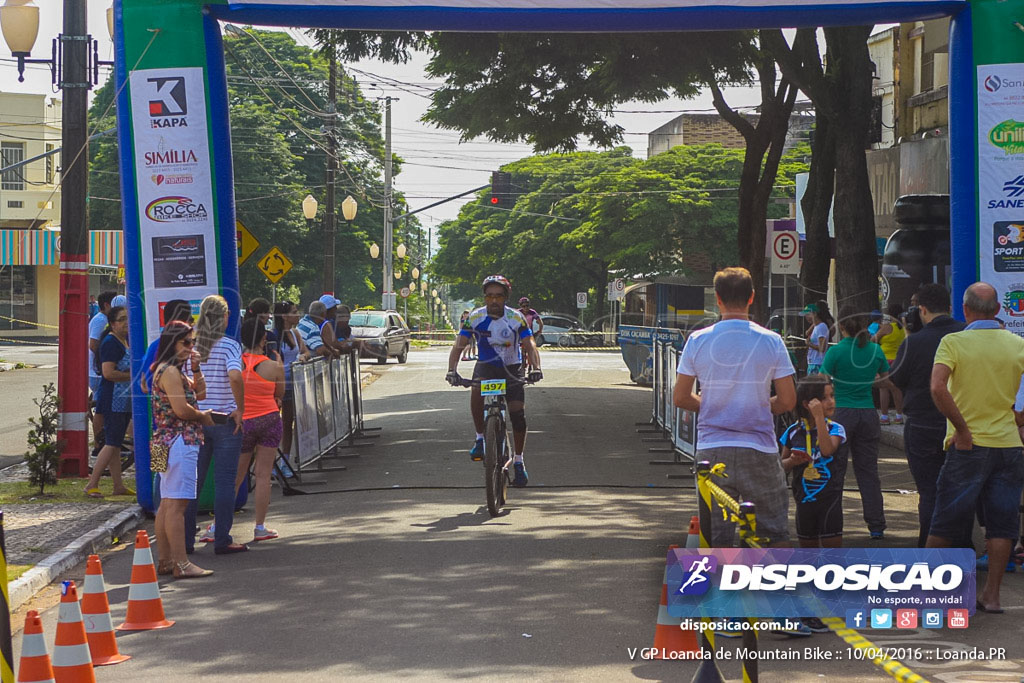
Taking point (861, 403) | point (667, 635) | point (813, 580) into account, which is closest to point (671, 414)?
point (861, 403)

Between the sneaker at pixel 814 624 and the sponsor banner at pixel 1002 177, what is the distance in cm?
481

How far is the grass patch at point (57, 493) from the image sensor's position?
471 inches

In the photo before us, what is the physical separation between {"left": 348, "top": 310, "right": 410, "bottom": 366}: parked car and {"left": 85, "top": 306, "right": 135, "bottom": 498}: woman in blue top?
679 inches

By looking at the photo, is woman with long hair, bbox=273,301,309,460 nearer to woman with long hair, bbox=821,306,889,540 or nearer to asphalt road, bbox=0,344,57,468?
asphalt road, bbox=0,344,57,468

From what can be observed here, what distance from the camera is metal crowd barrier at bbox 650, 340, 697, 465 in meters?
14.9

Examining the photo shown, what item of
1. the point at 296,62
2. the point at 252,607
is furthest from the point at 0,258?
the point at 252,607

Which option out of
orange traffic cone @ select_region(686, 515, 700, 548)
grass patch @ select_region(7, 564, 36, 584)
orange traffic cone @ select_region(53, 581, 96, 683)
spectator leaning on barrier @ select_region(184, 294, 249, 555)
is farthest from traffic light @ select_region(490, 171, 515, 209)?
orange traffic cone @ select_region(53, 581, 96, 683)

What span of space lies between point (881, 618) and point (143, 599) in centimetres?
425

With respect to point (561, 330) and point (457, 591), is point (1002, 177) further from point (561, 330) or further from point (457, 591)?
point (561, 330)

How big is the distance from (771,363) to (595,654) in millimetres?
1804

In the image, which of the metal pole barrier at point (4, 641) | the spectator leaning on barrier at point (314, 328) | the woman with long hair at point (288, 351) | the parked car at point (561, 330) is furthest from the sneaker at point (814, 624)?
the parked car at point (561, 330)

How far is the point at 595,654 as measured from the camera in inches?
265

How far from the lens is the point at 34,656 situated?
18.2ft

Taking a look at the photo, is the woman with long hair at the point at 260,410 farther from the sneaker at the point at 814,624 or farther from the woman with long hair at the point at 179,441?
the sneaker at the point at 814,624
